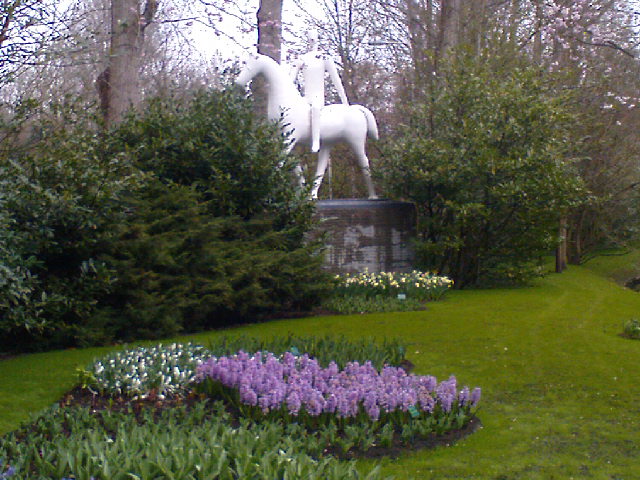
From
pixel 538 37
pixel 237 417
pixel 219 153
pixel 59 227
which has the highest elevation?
pixel 538 37

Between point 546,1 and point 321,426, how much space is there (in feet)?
55.5

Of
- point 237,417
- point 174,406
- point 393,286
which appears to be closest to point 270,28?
point 393,286

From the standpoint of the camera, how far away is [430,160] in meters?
14.1

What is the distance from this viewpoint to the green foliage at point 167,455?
3.83m

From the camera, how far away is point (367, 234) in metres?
14.5

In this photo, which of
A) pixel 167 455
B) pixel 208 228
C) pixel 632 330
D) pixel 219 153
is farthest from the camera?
pixel 219 153

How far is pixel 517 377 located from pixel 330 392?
247 centimetres

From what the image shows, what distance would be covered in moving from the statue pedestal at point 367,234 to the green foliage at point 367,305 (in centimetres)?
218

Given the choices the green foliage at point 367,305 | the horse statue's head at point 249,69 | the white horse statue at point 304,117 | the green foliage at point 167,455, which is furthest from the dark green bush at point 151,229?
the green foliage at point 167,455

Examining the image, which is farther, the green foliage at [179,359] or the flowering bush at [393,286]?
the flowering bush at [393,286]

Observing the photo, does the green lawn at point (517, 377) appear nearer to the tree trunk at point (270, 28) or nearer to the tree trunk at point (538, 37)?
the tree trunk at point (270, 28)

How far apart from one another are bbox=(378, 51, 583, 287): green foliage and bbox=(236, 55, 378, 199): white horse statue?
2.44 feet

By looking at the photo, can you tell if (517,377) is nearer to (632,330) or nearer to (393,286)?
(632,330)

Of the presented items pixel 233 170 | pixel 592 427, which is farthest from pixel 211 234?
pixel 592 427
